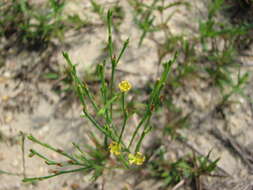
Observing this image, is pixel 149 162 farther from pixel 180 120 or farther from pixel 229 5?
pixel 229 5

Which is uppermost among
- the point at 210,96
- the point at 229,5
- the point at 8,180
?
the point at 229,5

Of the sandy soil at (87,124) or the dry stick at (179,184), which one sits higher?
the sandy soil at (87,124)

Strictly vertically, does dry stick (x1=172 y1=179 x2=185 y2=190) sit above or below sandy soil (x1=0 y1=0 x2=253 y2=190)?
below

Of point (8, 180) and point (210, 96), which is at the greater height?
point (210, 96)

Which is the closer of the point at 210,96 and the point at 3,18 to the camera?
the point at 210,96

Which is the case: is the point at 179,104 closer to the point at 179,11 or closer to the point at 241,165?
the point at 241,165

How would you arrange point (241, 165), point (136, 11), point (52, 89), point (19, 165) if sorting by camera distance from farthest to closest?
point (136, 11)
point (52, 89)
point (19, 165)
point (241, 165)

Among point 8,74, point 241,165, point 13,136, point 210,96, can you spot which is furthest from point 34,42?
point 241,165

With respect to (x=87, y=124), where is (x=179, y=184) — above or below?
below

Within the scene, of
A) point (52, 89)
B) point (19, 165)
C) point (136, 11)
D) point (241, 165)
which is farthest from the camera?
point (136, 11)

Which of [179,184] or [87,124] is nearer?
[179,184]
